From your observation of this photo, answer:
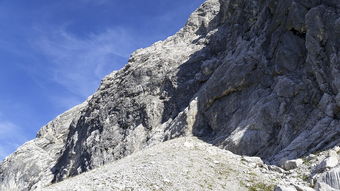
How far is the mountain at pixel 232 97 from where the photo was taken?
127ft

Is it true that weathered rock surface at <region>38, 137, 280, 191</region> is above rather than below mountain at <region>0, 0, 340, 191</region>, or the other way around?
below

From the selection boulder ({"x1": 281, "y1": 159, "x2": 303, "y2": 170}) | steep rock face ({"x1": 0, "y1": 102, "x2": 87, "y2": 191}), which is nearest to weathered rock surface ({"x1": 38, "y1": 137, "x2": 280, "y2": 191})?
boulder ({"x1": 281, "y1": 159, "x2": 303, "y2": 170})

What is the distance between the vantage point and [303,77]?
46281 mm

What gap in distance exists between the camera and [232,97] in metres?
55.3

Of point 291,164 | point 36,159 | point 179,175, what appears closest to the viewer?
point 179,175

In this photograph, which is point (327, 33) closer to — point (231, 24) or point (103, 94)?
point (231, 24)

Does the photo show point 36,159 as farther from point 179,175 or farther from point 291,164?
point 291,164

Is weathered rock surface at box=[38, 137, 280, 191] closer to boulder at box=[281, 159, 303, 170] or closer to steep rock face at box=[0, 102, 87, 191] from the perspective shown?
boulder at box=[281, 159, 303, 170]

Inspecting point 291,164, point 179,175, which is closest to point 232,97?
point 291,164

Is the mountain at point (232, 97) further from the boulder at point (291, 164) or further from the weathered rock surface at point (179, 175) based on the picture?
the weathered rock surface at point (179, 175)

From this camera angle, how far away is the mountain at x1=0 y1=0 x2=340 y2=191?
3884 cm

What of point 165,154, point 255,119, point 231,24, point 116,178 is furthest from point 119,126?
point 116,178

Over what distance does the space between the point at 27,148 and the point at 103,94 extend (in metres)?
32.9

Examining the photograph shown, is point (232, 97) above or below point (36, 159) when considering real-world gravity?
below
